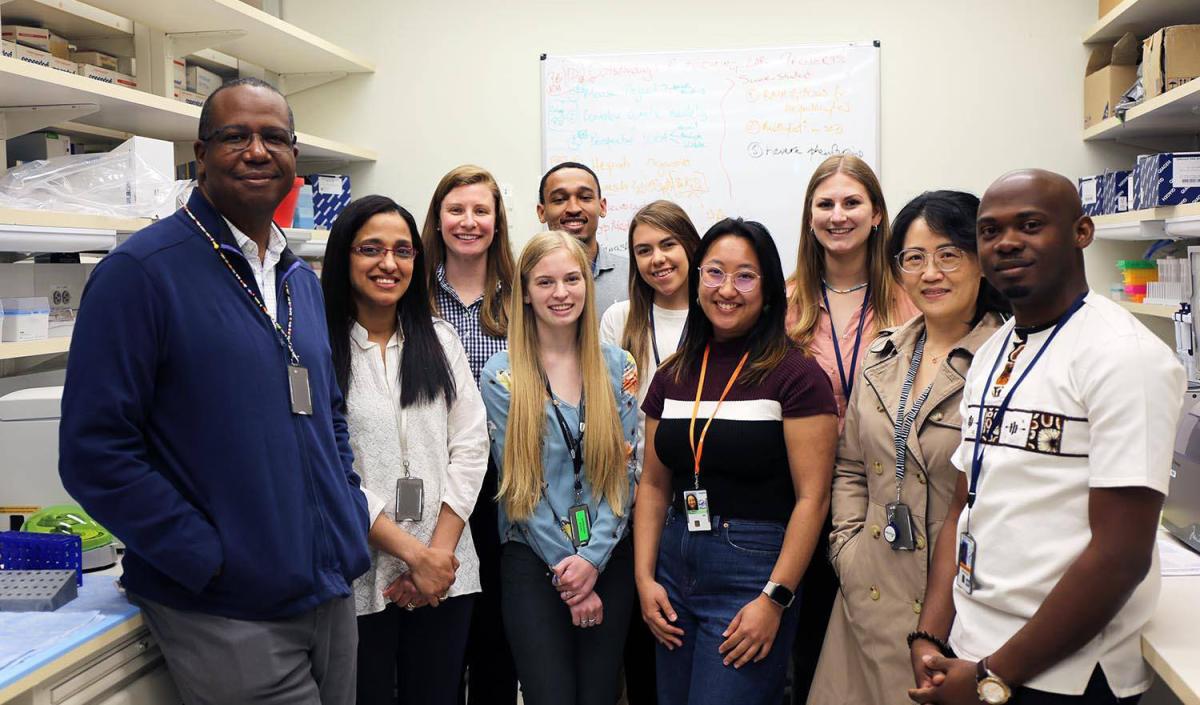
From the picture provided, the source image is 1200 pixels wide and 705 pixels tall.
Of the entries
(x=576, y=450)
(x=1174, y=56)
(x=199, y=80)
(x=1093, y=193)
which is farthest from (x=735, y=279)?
(x=199, y=80)

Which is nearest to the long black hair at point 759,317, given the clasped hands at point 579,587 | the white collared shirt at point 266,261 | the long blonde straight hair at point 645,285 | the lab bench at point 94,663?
the long blonde straight hair at point 645,285

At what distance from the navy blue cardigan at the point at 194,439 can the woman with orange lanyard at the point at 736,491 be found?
73 centimetres

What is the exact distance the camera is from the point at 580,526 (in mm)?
2119

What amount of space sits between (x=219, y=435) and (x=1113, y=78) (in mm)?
3643

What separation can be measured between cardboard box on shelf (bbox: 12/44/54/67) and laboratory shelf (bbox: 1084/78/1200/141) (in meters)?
3.63

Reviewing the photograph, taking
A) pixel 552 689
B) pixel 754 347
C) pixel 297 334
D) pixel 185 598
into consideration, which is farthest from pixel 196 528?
pixel 754 347

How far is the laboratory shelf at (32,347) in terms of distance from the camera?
225cm

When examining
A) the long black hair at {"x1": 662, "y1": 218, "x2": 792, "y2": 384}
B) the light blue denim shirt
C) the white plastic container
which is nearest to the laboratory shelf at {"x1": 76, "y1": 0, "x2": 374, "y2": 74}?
the white plastic container

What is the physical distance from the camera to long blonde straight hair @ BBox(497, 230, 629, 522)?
2.12 metres

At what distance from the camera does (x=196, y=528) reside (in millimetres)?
1405

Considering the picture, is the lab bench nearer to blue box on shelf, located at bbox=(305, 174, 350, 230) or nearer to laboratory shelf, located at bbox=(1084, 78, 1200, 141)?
blue box on shelf, located at bbox=(305, 174, 350, 230)

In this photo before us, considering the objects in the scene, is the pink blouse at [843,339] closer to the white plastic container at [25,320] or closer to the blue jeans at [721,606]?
the blue jeans at [721,606]

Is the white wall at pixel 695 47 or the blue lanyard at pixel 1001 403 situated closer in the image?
the blue lanyard at pixel 1001 403

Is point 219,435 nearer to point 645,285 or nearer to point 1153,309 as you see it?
point 645,285
